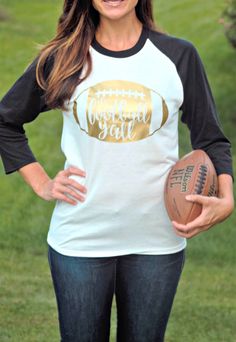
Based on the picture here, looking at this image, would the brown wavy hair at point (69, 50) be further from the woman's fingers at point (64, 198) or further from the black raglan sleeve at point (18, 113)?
the woman's fingers at point (64, 198)

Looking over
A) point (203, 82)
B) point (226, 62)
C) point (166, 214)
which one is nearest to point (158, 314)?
point (166, 214)

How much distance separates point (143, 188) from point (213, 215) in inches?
11.1

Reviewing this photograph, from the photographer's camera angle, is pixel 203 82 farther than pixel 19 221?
No

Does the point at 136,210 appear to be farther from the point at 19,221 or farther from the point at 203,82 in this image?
the point at 19,221

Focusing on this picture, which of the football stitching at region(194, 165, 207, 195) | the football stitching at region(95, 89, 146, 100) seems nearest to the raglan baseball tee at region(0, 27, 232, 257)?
Result: the football stitching at region(95, 89, 146, 100)

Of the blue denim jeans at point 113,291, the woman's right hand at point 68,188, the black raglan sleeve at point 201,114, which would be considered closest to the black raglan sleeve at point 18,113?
the woman's right hand at point 68,188

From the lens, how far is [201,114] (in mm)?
3299

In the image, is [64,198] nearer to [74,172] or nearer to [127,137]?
[74,172]

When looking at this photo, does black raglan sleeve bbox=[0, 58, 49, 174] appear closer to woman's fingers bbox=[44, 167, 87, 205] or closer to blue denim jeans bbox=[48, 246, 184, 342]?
woman's fingers bbox=[44, 167, 87, 205]

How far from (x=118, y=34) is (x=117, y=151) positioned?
46cm

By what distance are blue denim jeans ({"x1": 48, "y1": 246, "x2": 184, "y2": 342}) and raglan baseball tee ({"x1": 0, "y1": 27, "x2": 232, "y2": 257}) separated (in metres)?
0.05

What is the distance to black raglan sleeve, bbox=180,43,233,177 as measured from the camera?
3.21 meters

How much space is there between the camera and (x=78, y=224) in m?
3.21

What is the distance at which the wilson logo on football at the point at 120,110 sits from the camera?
10.2ft
